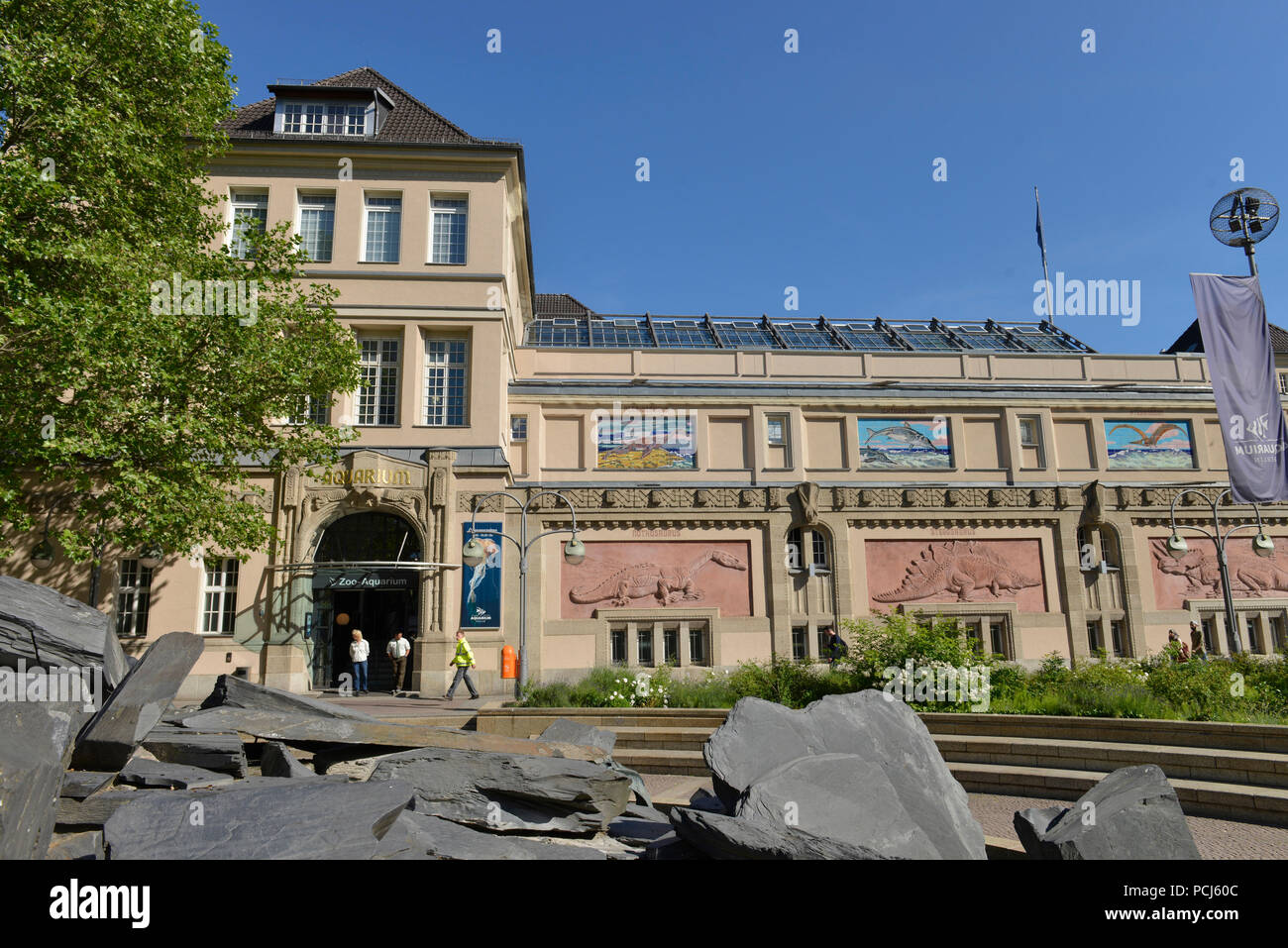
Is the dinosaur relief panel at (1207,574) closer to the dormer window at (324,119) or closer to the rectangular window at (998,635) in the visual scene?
the rectangular window at (998,635)

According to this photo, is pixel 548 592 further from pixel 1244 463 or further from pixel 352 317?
pixel 1244 463

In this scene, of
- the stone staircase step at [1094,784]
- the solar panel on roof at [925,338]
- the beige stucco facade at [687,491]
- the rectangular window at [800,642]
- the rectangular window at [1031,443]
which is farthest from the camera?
the solar panel on roof at [925,338]

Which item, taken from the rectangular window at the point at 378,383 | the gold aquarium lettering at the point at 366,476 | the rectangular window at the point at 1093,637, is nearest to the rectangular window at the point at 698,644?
the gold aquarium lettering at the point at 366,476

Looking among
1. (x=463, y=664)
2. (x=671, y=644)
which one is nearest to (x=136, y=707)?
(x=463, y=664)

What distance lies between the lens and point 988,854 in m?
6.86

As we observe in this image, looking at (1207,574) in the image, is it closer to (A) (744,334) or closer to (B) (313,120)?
(A) (744,334)

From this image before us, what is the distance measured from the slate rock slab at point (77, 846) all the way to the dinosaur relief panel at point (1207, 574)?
33993 mm

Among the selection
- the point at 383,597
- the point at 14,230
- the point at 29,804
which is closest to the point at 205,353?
the point at 14,230

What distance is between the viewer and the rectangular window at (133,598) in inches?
955

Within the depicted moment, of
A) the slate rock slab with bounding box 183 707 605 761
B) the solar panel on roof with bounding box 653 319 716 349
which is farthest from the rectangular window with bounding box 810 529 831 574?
the slate rock slab with bounding box 183 707 605 761

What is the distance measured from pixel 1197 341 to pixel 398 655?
46.0 metres

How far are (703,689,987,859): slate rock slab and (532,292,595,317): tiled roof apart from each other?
132 feet

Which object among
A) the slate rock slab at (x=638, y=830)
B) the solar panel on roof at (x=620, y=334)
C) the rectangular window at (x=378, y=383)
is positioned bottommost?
the slate rock slab at (x=638, y=830)
